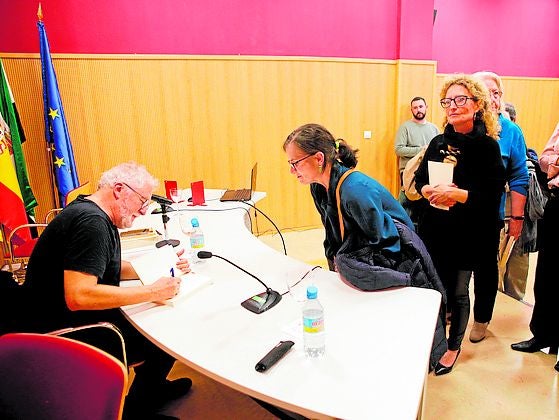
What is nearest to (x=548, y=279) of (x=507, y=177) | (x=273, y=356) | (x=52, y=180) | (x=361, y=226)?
(x=507, y=177)

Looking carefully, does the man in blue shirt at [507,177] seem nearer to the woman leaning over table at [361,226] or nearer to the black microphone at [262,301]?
the woman leaning over table at [361,226]

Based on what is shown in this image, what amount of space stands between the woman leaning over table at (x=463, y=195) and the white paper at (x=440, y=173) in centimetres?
3

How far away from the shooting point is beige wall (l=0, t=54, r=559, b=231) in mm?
3865

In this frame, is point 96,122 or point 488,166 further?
point 96,122

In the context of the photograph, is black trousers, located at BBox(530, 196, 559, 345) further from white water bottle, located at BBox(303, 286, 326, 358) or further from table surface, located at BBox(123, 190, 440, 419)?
white water bottle, located at BBox(303, 286, 326, 358)

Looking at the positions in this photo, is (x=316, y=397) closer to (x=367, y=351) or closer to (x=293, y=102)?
(x=367, y=351)

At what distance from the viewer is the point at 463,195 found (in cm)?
190

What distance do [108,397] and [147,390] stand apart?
3.22 ft

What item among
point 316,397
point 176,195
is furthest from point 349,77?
point 316,397

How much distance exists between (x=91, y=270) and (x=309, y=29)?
3980 millimetres

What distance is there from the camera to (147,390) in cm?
183

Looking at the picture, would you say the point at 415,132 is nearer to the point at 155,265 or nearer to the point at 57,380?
the point at 155,265

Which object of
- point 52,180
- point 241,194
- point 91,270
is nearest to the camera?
point 91,270

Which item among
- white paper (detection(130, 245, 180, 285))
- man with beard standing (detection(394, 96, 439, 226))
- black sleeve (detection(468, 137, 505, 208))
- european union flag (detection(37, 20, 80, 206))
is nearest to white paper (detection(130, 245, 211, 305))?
white paper (detection(130, 245, 180, 285))
